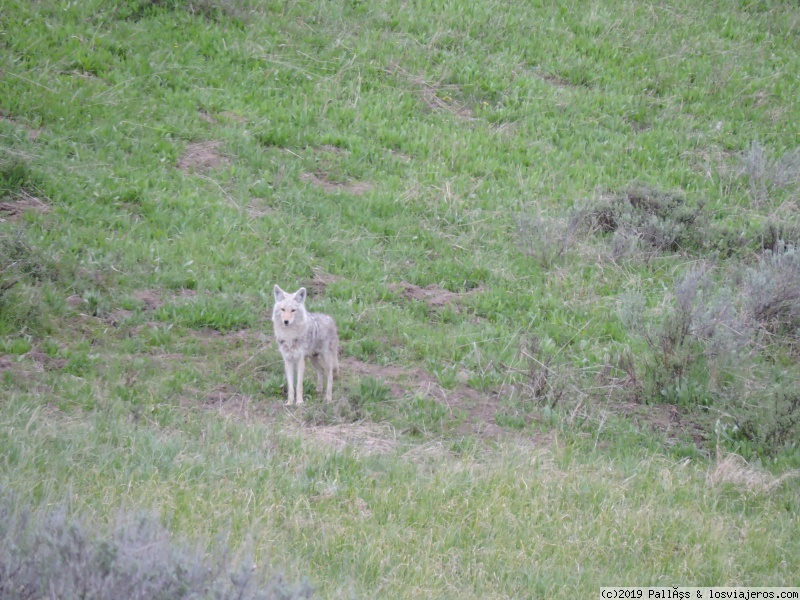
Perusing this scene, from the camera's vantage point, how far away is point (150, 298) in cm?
1095

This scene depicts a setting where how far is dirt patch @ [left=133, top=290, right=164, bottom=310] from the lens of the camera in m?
10.8

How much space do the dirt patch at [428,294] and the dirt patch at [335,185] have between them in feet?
7.91

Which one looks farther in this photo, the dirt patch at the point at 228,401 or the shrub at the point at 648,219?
the shrub at the point at 648,219

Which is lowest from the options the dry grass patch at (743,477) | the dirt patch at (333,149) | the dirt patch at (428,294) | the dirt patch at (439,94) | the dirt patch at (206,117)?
the dry grass patch at (743,477)

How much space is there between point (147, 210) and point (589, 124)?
8.90 metres

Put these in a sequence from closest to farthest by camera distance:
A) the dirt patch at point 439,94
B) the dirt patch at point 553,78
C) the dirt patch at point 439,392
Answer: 1. the dirt patch at point 439,392
2. the dirt patch at point 439,94
3. the dirt patch at point 553,78

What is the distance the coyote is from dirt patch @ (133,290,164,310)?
1666 mm

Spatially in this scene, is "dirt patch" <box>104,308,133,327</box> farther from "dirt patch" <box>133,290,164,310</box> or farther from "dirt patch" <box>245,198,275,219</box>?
"dirt patch" <box>245,198,275,219</box>

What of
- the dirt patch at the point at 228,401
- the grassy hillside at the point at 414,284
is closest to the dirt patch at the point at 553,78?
the grassy hillside at the point at 414,284

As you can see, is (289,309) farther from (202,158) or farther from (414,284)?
(202,158)

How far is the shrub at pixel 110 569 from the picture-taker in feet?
14.0

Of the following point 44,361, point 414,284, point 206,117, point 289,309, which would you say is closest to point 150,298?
point 44,361

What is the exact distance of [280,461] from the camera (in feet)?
24.8

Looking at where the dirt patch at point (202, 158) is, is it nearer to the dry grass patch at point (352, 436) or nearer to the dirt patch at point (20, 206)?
the dirt patch at point (20, 206)
